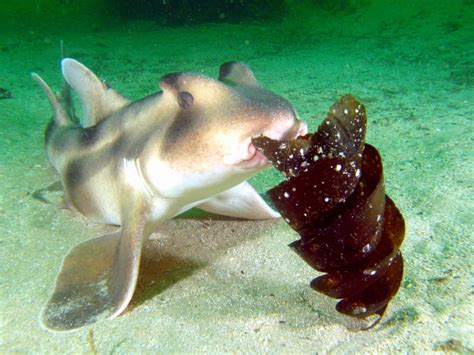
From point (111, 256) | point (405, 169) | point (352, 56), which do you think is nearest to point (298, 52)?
point (352, 56)

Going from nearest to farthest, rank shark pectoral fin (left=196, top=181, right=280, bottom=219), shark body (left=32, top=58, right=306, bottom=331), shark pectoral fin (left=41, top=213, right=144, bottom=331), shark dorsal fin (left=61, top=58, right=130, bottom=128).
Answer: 1. shark body (left=32, top=58, right=306, bottom=331)
2. shark pectoral fin (left=41, top=213, right=144, bottom=331)
3. shark pectoral fin (left=196, top=181, right=280, bottom=219)
4. shark dorsal fin (left=61, top=58, right=130, bottom=128)

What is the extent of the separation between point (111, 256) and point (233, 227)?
1.14m

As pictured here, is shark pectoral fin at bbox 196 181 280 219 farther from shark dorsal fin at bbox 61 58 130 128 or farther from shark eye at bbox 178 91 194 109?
shark dorsal fin at bbox 61 58 130 128

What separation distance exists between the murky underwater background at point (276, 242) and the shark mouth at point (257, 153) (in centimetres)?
98

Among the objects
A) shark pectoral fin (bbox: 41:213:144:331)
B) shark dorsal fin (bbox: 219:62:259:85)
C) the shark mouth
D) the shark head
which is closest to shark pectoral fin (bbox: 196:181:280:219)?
the shark head

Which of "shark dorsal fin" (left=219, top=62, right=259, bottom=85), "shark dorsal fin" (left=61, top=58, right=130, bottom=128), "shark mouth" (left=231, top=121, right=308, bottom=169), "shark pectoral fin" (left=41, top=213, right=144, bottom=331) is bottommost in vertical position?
"shark pectoral fin" (left=41, top=213, right=144, bottom=331)

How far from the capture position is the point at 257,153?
2281 millimetres

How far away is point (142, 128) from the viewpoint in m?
3.17

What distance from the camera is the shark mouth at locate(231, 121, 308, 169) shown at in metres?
2.28

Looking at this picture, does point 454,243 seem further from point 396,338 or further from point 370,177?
point 370,177

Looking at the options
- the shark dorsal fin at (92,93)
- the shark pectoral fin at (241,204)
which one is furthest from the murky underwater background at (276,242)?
the shark dorsal fin at (92,93)

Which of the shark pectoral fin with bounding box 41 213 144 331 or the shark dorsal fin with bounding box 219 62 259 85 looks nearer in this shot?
the shark pectoral fin with bounding box 41 213 144 331

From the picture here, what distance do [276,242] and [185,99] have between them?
1.48 m

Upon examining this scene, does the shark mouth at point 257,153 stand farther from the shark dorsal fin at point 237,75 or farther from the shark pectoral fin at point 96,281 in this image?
the shark pectoral fin at point 96,281
